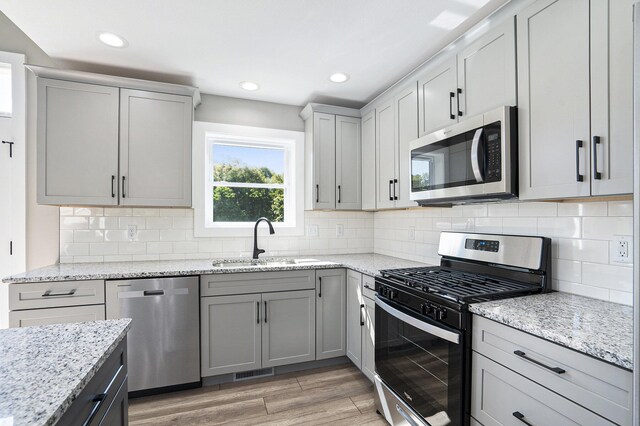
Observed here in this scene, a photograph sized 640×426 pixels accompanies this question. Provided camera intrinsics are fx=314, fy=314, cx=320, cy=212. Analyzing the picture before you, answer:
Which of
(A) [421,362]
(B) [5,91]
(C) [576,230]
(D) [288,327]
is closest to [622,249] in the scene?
(C) [576,230]

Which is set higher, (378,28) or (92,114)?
(378,28)

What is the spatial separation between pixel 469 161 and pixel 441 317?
35.5 inches

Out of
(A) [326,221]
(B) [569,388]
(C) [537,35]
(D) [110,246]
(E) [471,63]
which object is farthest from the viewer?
(A) [326,221]

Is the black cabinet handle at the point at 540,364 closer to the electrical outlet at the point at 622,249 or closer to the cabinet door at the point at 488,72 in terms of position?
the electrical outlet at the point at 622,249

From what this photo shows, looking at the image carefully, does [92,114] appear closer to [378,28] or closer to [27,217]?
[27,217]

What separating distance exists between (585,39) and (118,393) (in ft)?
7.57

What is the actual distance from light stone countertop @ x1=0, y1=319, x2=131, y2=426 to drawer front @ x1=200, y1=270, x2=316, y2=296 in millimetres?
1220

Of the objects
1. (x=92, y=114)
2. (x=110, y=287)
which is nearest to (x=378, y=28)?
(x=92, y=114)

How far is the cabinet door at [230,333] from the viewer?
2430mm

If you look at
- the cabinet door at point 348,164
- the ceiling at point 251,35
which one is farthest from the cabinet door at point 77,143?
A: the cabinet door at point 348,164

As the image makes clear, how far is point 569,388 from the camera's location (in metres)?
1.06

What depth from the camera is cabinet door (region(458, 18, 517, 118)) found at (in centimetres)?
166

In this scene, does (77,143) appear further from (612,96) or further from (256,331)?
(612,96)

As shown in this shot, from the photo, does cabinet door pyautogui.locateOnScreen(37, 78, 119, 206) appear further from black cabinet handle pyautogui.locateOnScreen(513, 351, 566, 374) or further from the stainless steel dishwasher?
black cabinet handle pyautogui.locateOnScreen(513, 351, 566, 374)
